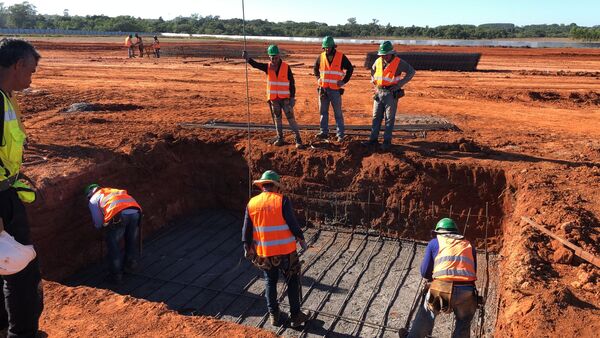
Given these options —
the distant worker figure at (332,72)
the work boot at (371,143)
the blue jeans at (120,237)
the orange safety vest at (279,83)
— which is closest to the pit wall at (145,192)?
the blue jeans at (120,237)

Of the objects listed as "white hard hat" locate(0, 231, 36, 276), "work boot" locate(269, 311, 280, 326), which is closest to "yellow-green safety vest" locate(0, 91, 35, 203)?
"white hard hat" locate(0, 231, 36, 276)

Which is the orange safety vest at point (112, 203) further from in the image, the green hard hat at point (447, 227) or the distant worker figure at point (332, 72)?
the green hard hat at point (447, 227)

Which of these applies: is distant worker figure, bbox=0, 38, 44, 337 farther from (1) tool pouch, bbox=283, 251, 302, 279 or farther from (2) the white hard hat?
(1) tool pouch, bbox=283, 251, 302, 279

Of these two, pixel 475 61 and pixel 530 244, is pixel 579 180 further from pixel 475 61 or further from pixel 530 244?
pixel 475 61

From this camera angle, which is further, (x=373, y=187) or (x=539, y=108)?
(x=539, y=108)

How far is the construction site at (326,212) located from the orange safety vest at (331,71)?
1168 mm

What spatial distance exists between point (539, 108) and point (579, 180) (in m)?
6.42

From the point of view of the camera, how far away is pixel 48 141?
28.8 feet

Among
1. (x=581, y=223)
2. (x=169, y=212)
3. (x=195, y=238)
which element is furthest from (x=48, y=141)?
(x=581, y=223)

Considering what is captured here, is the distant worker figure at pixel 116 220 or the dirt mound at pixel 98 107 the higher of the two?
the dirt mound at pixel 98 107

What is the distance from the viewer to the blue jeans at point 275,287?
5.17 m

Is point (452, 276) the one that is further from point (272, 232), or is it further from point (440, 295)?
point (272, 232)

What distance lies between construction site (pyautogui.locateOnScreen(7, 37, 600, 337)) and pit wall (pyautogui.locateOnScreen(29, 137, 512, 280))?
2 cm

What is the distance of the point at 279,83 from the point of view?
8.08m
